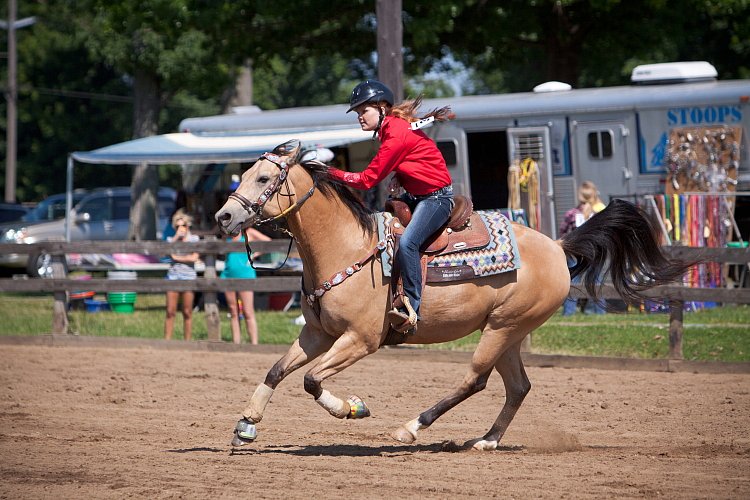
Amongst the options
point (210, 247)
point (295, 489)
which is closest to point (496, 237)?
point (295, 489)

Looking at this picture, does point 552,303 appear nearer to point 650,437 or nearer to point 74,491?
point 650,437

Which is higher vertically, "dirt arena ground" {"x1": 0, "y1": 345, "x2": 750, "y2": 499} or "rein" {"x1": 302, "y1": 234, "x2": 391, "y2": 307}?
"rein" {"x1": 302, "y1": 234, "x2": 391, "y2": 307}

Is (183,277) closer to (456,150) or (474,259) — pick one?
(456,150)

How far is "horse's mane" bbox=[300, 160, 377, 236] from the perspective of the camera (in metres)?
7.57

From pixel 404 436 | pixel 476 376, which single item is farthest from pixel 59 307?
pixel 476 376

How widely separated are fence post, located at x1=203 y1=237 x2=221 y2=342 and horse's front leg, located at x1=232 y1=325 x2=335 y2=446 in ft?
20.1

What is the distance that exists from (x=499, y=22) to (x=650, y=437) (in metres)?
14.9

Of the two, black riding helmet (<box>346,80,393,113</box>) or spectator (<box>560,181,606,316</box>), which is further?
spectator (<box>560,181,606,316</box>)

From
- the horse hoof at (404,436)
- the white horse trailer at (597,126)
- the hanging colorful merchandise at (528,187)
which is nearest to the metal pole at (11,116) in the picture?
the white horse trailer at (597,126)

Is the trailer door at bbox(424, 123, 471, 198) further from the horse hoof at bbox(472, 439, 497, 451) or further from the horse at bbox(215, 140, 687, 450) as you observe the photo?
the horse hoof at bbox(472, 439, 497, 451)

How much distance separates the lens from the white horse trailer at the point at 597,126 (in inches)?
655

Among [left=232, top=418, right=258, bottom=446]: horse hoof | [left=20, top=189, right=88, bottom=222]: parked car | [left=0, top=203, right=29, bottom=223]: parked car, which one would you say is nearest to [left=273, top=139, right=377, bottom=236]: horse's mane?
[left=232, top=418, right=258, bottom=446]: horse hoof

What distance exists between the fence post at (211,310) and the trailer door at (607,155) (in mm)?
6473

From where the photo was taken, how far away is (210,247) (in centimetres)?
1375
